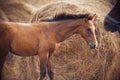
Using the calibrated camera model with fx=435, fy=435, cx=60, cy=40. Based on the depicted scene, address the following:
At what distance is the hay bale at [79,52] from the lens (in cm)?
306

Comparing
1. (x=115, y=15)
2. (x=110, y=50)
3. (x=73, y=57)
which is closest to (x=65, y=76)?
(x=73, y=57)

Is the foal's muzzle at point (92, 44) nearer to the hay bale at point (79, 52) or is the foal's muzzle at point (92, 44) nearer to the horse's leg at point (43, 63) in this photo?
the hay bale at point (79, 52)

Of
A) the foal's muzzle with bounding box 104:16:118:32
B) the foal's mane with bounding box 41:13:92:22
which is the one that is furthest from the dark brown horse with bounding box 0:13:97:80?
the foal's muzzle with bounding box 104:16:118:32

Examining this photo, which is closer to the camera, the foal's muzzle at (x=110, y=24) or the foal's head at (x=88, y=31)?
the foal's head at (x=88, y=31)

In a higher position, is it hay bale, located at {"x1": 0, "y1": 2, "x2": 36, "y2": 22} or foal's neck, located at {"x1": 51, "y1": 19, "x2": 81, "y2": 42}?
hay bale, located at {"x1": 0, "y1": 2, "x2": 36, "y2": 22}

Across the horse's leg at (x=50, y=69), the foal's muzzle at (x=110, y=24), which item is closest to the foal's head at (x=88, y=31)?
the foal's muzzle at (x=110, y=24)

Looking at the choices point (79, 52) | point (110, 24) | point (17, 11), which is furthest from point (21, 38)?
point (110, 24)

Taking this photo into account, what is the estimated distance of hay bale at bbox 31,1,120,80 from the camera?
3.06 m

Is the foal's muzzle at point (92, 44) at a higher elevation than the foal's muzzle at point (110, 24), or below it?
below

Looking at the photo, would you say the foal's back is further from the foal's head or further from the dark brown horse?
the foal's head

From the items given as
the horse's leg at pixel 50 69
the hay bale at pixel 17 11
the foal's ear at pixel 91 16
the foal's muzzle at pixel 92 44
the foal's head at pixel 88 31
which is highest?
the hay bale at pixel 17 11

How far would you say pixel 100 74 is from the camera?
124 inches

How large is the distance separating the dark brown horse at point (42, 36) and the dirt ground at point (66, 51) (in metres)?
0.04

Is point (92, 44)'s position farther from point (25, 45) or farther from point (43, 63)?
point (25, 45)
